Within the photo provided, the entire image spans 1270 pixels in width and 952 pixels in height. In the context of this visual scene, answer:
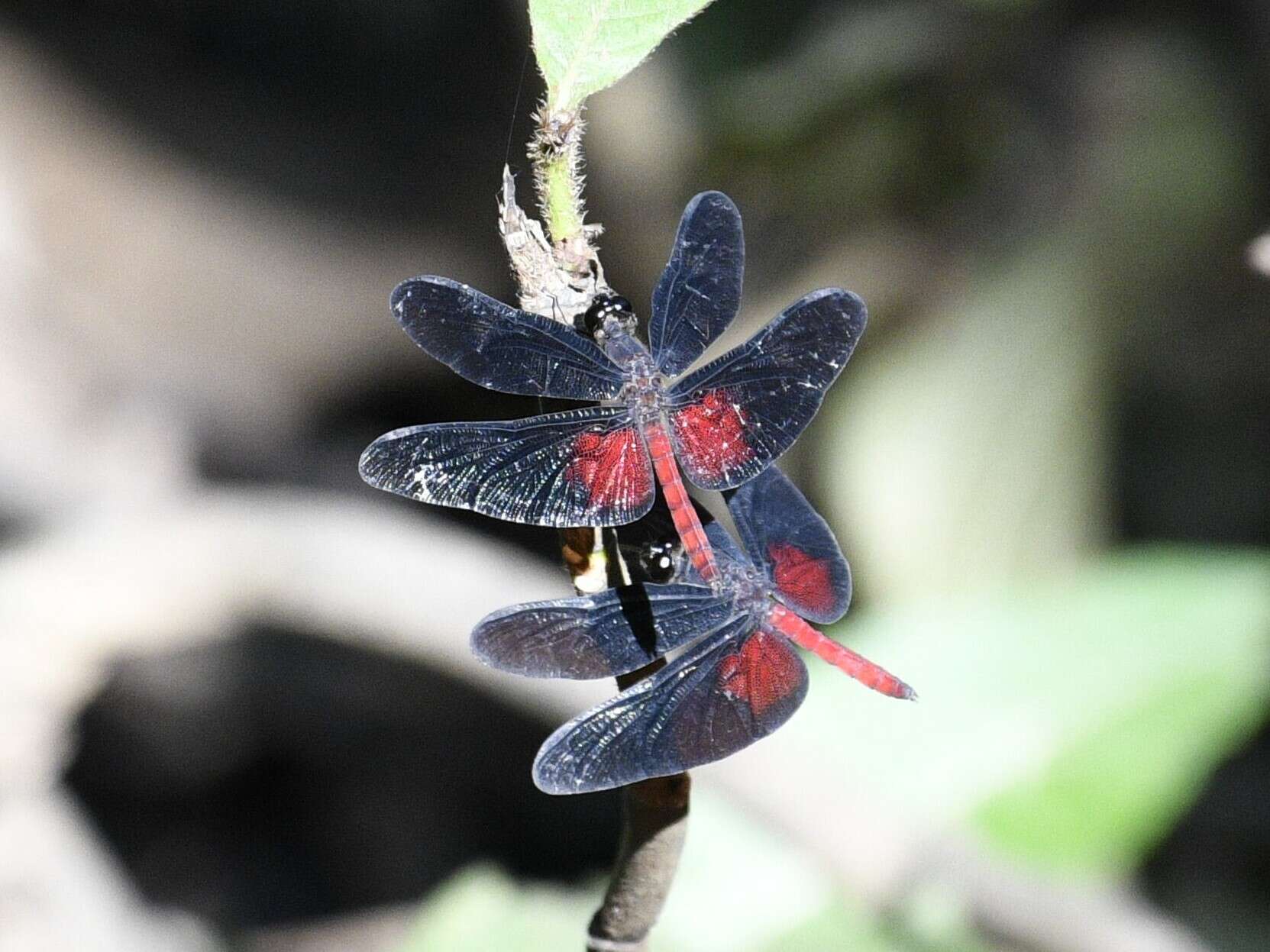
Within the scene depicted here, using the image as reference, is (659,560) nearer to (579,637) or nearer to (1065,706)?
(579,637)

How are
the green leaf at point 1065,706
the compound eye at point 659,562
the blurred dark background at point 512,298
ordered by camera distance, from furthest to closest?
the blurred dark background at point 512,298, the green leaf at point 1065,706, the compound eye at point 659,562

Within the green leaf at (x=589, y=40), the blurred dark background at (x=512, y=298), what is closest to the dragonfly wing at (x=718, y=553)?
the green leaf at (x=589, y=40)

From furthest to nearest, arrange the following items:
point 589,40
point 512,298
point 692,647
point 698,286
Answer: point 512,298
point 698,286
point 692,647
point 589,40

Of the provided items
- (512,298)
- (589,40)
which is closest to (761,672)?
(589,40)

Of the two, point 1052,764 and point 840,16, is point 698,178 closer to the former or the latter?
point 840,16

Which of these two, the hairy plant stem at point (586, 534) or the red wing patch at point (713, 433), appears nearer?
the hairy plant stem at point (586, 534)

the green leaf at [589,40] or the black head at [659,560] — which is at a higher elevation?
the green leaf at [589,40]

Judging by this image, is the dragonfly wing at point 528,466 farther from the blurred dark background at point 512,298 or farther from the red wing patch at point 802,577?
the blurred dark background at point 512,298

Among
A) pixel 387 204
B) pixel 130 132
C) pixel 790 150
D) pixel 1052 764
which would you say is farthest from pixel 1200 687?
pixel 130 132
